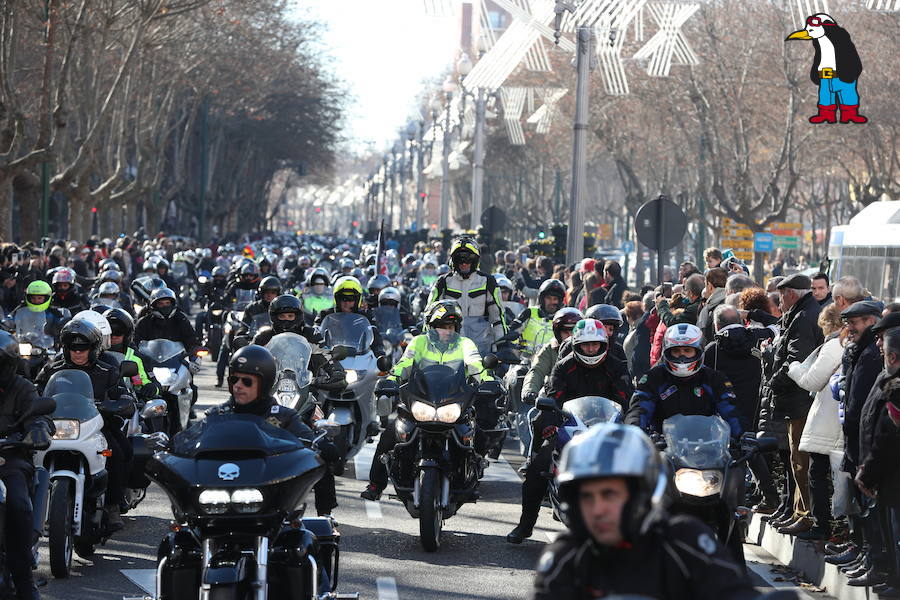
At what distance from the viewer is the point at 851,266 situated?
81.0ft

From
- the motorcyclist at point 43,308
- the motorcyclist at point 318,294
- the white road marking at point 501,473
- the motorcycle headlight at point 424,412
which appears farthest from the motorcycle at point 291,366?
the motorcyclist at point 318,294

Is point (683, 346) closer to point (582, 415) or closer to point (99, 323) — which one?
point (582, 415)

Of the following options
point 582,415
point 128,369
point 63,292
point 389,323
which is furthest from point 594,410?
point 63,292

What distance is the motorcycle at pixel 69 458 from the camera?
29.6 feet

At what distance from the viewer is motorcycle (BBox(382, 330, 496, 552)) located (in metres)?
10.2

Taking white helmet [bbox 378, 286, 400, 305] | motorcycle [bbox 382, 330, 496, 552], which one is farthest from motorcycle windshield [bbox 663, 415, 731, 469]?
white helmet [bbox 378, 286, 400, 305]

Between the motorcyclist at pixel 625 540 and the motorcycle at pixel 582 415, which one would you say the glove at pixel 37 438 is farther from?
the motorcyclist at pixel 625 540

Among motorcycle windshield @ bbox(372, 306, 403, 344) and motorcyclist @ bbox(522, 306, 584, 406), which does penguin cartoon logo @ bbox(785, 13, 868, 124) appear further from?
motorcyclist @ bbox(522, 306, 584, 406)

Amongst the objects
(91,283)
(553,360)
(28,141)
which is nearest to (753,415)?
(553,360)

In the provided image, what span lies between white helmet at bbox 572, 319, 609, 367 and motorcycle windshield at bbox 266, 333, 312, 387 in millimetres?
2058

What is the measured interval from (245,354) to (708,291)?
799 cm

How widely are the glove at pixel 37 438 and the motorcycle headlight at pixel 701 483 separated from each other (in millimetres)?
3027

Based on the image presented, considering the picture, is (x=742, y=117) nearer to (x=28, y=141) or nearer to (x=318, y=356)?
(x=28, y=141)

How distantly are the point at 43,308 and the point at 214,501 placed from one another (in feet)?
28.7
